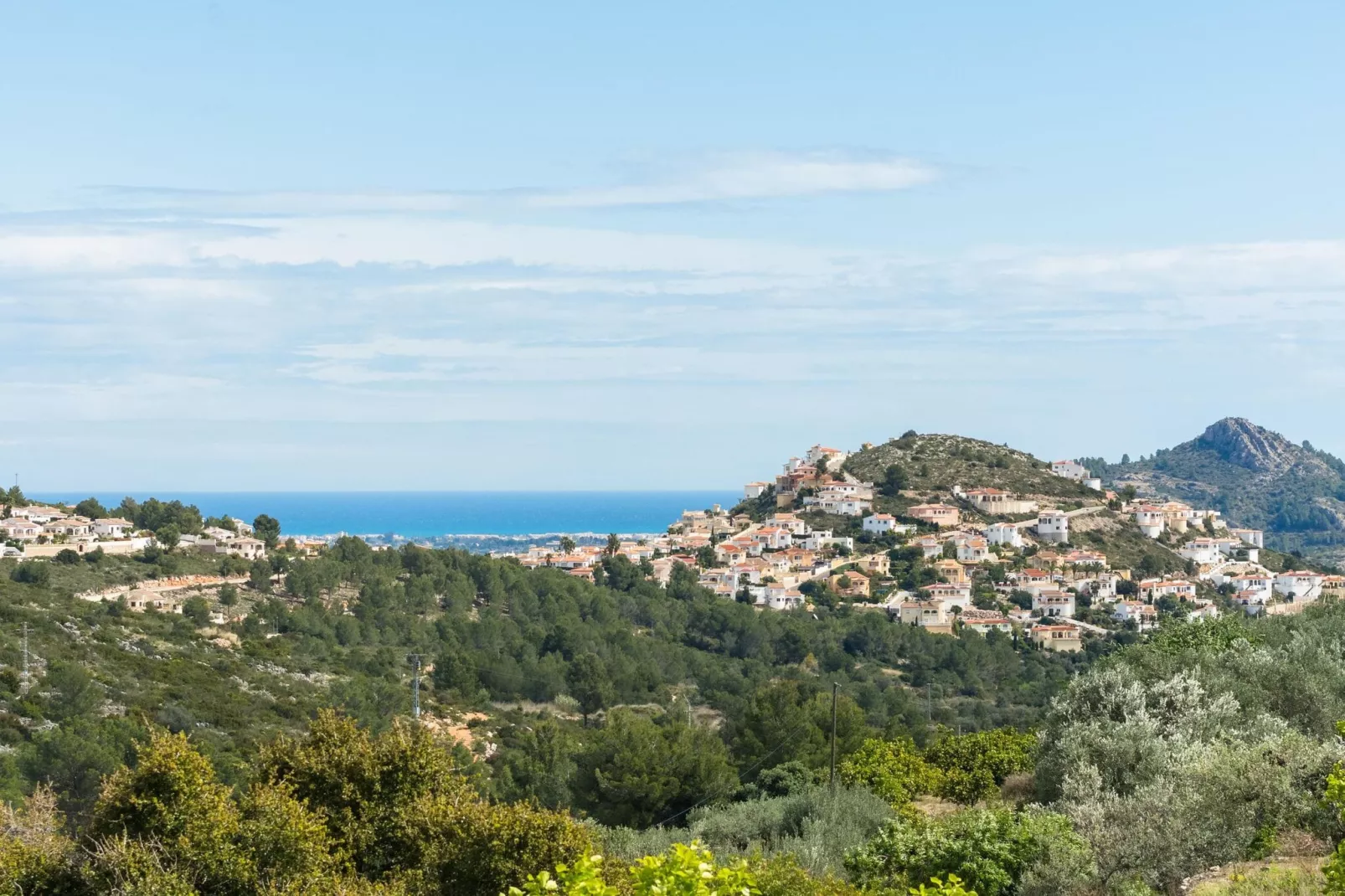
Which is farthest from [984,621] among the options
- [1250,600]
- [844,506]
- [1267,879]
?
[1267,879]

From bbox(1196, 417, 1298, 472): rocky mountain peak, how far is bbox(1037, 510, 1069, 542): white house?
93.5 metres

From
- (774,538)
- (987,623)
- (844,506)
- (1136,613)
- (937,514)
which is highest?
(844,506)

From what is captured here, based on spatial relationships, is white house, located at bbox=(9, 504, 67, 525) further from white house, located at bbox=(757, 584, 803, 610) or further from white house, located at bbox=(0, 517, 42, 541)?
white house, located at bbox=(757, 584, 803, 610)

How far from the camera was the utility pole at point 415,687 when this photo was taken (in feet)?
118

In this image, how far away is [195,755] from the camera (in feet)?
36.1

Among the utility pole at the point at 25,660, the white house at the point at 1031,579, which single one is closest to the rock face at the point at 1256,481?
the white house at the point at 1031,579

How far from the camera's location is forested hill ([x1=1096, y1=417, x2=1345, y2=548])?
14812 centimetres

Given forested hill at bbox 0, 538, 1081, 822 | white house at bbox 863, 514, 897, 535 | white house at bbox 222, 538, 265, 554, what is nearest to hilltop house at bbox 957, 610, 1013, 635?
forested hill at bbox 0, 538, 1081, 822

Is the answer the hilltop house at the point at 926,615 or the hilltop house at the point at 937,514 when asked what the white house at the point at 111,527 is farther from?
the hilltop house at the point at 937,514

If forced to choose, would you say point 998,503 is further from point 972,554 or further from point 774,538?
point 774,538

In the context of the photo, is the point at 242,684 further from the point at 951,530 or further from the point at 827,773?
the point at 951,530

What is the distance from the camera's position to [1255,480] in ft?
538

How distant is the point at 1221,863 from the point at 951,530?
75.5 metres

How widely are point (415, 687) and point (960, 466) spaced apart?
2670 inches
